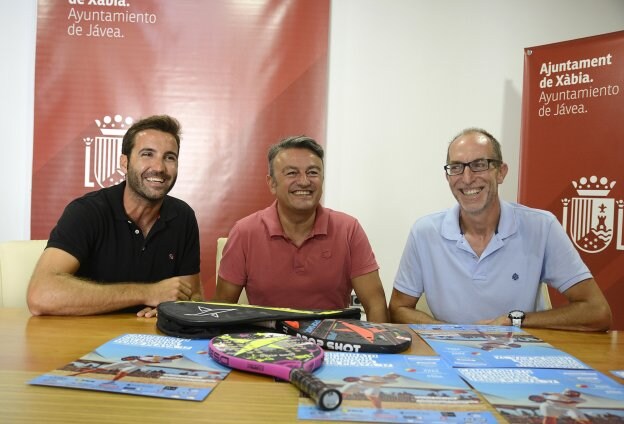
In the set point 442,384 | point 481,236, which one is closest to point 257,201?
point 481,236

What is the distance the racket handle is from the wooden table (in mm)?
32

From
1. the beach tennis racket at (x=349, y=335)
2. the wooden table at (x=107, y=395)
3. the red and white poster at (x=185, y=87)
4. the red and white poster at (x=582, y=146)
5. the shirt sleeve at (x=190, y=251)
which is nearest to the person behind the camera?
the wooden table at (x=107, y=395)

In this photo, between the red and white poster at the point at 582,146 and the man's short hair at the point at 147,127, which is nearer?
the man's short hair at the point at 147,127

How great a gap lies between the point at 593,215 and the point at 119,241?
2.62 meters

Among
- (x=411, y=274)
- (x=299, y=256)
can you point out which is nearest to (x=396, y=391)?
(x=411, y=274)

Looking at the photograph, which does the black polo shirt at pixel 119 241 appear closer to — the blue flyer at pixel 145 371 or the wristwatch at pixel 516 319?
the blue flyer at pixel 145 371

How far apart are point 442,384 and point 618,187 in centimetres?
246

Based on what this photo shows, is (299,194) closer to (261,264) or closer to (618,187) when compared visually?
(261,264)

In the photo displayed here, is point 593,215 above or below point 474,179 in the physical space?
below

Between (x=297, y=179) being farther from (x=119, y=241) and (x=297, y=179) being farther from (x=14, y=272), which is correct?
(x=14, y=272)

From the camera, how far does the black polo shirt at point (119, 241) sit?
6.72ft

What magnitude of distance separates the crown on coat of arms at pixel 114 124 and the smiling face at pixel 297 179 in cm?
141

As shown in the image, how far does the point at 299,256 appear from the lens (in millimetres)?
2266

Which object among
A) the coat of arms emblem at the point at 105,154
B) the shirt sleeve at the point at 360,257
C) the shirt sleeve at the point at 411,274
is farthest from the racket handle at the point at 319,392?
the coat of arms emblem at the point at 105,154
